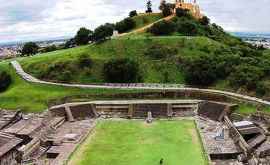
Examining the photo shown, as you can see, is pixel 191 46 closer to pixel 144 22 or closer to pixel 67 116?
pixel 144 22

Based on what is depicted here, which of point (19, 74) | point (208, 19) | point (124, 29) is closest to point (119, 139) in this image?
point (19, 74)

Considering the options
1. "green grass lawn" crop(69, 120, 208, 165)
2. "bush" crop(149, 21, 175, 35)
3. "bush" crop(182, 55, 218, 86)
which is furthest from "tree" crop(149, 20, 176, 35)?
"green grass lawn" crop(69, 120, 208, 165)

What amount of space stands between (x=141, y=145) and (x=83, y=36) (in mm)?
57927

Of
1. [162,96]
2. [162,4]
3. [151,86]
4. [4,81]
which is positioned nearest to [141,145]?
[162,96]

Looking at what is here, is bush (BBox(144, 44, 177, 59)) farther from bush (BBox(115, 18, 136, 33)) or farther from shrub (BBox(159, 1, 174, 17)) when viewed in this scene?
shrub (BBox(159, 1, 174, 17))

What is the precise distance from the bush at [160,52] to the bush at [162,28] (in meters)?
10.4

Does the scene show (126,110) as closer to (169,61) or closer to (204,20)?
(169,61)

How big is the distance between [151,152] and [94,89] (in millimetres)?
25247

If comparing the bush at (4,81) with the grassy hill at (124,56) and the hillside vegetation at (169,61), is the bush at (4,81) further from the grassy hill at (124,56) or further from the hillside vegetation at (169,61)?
the hillside vegetation at (169,61)

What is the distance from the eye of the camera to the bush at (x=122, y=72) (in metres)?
68.5

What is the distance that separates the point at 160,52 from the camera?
76312 mm

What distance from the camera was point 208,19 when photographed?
329 ft

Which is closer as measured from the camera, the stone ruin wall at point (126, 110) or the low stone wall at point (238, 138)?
the low stone wall at point (238, 138)

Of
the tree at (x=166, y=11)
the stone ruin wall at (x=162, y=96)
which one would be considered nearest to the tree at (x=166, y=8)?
the tree at (x=166, y=11)
